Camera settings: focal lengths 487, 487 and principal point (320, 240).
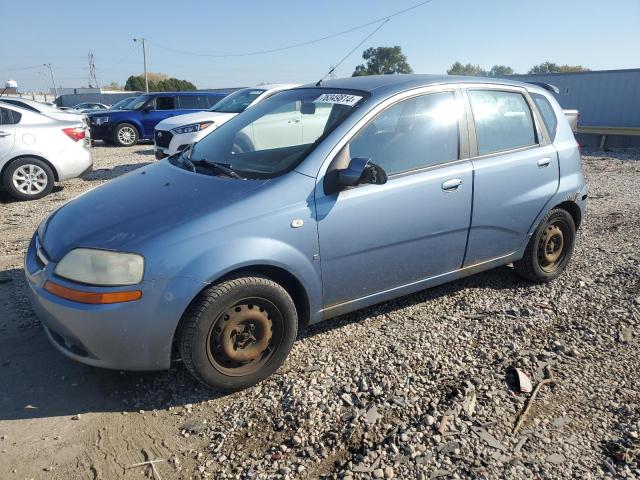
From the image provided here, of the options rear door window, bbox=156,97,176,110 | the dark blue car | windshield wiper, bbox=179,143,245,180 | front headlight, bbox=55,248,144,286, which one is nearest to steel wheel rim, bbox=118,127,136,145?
the dark blue car

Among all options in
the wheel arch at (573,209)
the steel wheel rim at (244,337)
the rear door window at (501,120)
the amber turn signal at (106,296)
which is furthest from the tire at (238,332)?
the wheel arch at (573,209)

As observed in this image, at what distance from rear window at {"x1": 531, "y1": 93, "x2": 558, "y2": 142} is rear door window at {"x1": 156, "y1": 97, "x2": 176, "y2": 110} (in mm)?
14058

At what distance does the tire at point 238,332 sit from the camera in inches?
103

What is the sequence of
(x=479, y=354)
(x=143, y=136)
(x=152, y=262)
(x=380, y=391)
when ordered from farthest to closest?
(x=143, y=136) → (x=479, y=354) → (x=380, y=391) → (x=152, y=262)

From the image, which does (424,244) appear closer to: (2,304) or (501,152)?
(501,152)

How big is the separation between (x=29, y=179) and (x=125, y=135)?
336 inches

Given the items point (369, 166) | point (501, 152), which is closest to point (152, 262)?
point (369, 166)

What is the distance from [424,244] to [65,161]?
6.59 m

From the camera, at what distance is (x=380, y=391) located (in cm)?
281

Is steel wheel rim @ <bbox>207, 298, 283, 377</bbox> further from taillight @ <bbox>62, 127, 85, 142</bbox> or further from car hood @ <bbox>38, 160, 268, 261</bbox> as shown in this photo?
taillight @ <bbox>62, 127, 85, 142</bbox>

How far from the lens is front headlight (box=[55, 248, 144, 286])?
2.48m

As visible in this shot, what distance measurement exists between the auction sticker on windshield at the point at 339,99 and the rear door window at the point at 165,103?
1388 centimetres

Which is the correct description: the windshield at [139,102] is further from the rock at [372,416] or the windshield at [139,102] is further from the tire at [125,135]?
the rock at [372,416]

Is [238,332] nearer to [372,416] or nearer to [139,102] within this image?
[372,416]
